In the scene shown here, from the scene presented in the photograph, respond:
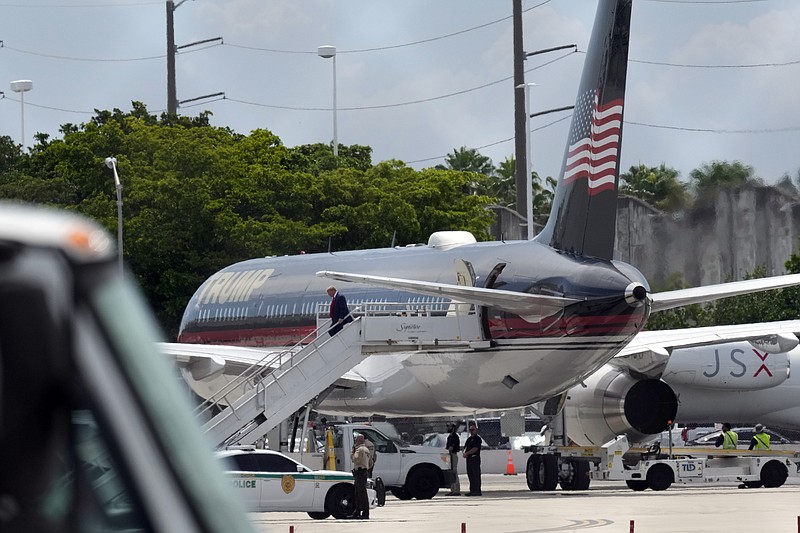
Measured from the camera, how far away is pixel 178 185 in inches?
2170

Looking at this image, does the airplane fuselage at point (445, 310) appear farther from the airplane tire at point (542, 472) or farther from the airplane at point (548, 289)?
the airplane tire at point (542, 472)

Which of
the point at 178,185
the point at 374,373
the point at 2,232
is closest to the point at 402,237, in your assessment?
the point at 178,185

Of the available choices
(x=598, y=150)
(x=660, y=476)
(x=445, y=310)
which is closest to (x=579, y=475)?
(x=660, y=476)

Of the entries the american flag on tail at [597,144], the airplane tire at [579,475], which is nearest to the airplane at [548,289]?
the american flag on tail at [597,144]

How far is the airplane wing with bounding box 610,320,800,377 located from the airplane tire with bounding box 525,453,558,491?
107 inches

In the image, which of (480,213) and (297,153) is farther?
(297,153)

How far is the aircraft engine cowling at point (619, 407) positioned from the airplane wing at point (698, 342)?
33cm

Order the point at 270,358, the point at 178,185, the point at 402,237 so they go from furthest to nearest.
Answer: the point at 402,237, the point at 178,185, the point at 270,358

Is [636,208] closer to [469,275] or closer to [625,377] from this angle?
[625,377]

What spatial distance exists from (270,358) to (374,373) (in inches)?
99.0

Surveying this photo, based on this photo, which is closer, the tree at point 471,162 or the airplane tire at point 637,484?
the airplane tire at point 637,484

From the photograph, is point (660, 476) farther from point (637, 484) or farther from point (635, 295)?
point (635, 295)

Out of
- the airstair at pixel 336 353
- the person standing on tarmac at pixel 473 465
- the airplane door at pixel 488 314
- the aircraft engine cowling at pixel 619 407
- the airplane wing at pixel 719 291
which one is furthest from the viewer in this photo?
the person standing on tarmac at pixel 473 465

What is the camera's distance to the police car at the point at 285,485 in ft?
74.8
